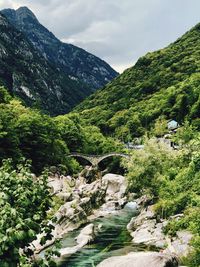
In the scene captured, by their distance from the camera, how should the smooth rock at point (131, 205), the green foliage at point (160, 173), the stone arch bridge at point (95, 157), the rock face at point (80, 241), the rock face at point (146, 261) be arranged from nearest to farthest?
the rock face at point (146, 261) → the rock face at point (80, 241) → the green foliage at point (160, 173) → the smooth rock at point (131, 205) → the stone arch bridge at point (95, 157)

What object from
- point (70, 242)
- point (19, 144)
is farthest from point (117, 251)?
point (19, 144)

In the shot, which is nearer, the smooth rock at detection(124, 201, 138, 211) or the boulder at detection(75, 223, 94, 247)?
the boulder at detection(75, 223, 94, 247)

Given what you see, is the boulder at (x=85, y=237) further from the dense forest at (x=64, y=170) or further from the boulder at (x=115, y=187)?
the boulder at (x=115, y=187)

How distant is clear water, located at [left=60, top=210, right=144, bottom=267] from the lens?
47312mm

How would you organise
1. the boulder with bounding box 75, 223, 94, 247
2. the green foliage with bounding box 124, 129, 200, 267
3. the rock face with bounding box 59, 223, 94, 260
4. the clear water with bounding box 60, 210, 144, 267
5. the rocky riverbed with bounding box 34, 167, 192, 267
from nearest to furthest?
the rocky riverbed with bounding box 34, 167, 192, 267, the clear water with bounding box 60, 210, 144, 267, the rock face with bounding box 59, 223, 94, 260, the green foliage with bounding box 124, 129, 200, 267, the boulder with bounding box 75, 223, 94, 247

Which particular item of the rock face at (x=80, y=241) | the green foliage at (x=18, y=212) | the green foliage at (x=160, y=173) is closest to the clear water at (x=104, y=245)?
the rock face at (x=80, y=241)

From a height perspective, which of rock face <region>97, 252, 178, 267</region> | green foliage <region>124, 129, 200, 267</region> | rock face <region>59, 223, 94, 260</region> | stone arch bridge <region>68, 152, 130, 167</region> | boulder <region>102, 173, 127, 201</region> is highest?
stone arch bridge <region>68, 152, 130, 167</region>

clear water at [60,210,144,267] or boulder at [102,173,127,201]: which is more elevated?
boulder at [102,173,127,201]

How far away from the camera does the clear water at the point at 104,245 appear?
1863 inches

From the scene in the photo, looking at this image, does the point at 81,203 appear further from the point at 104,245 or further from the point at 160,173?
the point at 104,245

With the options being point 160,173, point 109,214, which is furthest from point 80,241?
point 109,214

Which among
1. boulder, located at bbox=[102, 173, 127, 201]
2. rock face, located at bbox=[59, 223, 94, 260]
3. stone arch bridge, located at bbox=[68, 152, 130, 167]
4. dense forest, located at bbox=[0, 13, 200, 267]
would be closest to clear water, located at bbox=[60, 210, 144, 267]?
rock face, located at bbox=[59, 223, 94, 260]

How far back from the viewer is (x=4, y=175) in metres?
16.5

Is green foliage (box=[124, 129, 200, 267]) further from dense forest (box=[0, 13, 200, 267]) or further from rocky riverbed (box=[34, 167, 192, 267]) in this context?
rocky riverbed (box=[34, 167, 192, 267])
